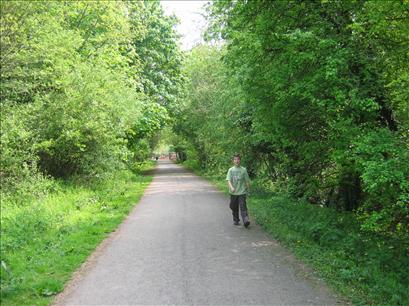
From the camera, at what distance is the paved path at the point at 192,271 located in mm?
5598

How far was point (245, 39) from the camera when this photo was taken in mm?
8688

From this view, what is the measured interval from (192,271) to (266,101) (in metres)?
4.60

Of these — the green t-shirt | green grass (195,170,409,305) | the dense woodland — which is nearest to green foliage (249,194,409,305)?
green grass (195,170,409,305)

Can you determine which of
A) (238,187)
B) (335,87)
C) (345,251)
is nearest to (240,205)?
(238,187)

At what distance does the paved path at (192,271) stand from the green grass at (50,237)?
350 millimetres

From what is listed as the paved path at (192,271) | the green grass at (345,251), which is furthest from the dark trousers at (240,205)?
the green grass at (345,251)

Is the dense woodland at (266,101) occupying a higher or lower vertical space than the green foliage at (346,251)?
higher

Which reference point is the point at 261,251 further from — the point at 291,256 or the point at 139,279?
the point at 139,279

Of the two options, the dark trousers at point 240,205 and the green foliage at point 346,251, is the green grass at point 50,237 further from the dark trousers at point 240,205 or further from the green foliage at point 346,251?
the green foliage at point 346,251

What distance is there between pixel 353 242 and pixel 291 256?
1.31m

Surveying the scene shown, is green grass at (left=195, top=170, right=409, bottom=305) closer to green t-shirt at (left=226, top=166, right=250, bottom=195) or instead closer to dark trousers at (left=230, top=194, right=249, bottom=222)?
dark trousers at (left=230, top=194, right=249, bottom=222)

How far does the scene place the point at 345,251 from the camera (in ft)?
24.8

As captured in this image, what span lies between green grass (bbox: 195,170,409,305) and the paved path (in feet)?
1.00

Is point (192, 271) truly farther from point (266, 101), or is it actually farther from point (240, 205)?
point (266, 101)
